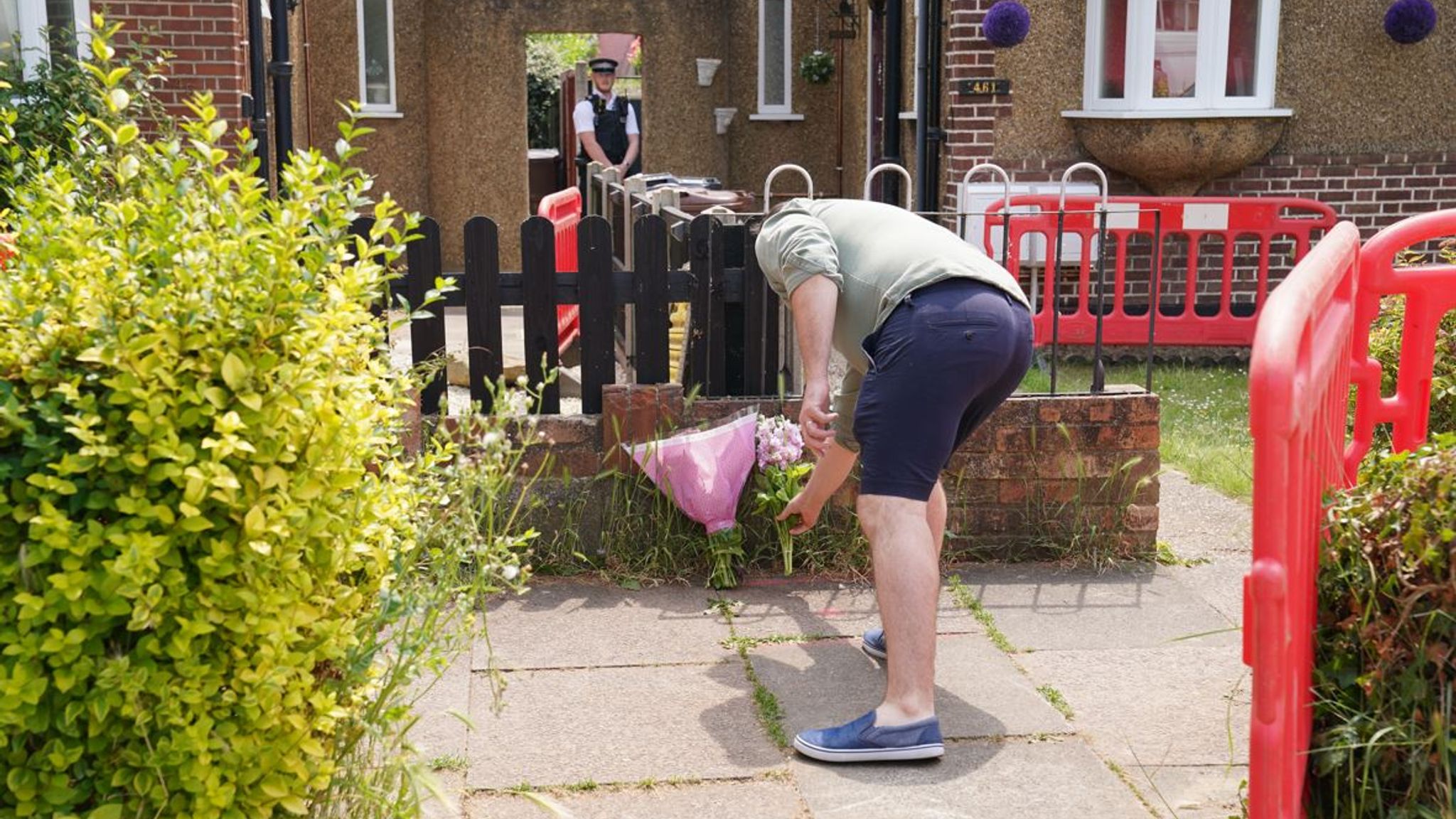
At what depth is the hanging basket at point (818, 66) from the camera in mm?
16875

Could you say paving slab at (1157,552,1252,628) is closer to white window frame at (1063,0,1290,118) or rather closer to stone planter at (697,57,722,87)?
white window frame at (1063,0,1290,118)

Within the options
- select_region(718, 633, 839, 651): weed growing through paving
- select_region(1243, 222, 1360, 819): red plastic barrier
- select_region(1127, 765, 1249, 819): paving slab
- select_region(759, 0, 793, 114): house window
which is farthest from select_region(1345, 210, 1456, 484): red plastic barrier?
select_region(759, 0, 793, 114): house window

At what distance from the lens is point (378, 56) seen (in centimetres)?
1644

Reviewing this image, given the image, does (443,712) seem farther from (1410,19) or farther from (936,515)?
(1410,19)

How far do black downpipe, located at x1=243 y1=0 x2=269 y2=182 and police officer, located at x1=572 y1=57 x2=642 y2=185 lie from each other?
4637 millimetres

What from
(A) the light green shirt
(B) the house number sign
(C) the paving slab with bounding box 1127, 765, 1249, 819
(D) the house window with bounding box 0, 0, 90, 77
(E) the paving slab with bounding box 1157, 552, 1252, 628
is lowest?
(E) the paving slab with bounding box 1157, 552, 1252, 628

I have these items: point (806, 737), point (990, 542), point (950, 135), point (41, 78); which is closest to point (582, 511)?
point (990, 542)

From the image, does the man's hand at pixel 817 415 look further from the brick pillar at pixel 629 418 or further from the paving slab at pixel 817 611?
the brick pillar at pixel 629 418

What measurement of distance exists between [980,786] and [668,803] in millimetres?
703

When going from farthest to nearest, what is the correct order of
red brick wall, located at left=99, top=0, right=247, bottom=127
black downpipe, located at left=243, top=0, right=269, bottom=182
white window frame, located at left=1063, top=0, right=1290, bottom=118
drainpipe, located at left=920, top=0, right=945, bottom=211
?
drainpipe, located at left=920, top=0, right=945, bottom=211
white window frame, located at left=1063, top=0, right=1290, bottom=118
black downpipe, located at left=243, top=0, right=269, bottom=182
red brick wall, located at left=99, top=0, right=247, bottom=127

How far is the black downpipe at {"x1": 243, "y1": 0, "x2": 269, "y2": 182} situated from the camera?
9.33m

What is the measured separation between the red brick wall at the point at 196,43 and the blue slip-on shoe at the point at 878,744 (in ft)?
20.4

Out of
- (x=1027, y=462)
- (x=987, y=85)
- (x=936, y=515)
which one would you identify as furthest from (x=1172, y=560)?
(x=987, y=85)

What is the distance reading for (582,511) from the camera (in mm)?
5270
